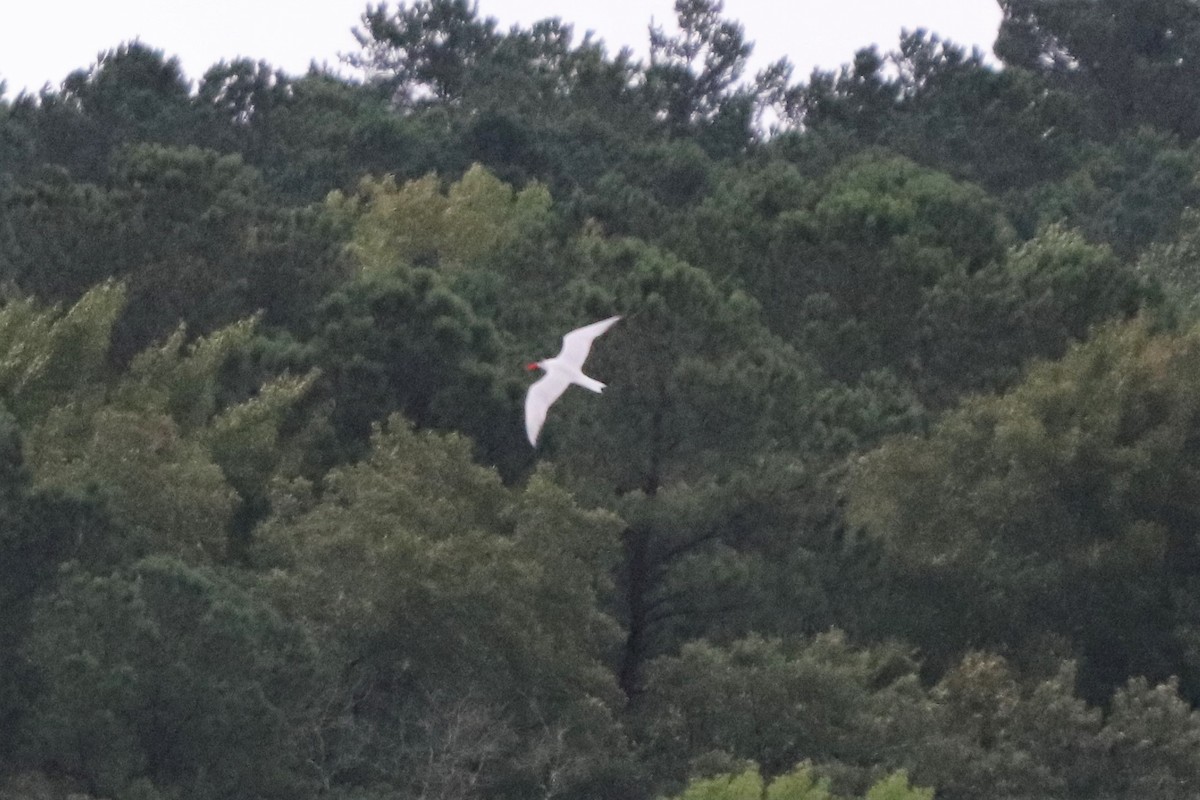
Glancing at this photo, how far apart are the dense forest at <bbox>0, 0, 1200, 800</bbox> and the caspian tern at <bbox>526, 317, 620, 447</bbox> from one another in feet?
11.1

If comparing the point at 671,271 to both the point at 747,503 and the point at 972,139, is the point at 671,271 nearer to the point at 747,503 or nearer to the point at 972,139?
the point at 747,503

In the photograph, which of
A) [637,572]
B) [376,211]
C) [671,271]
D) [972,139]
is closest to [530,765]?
[637,572]

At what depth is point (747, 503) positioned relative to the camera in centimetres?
3173

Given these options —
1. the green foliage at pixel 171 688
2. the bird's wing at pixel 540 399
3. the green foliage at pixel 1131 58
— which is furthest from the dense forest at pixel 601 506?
the green foliage at pixel 1131 58

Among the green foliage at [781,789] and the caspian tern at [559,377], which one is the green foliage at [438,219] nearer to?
the green foliage at [781,789]

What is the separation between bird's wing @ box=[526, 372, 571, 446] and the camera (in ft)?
69.7

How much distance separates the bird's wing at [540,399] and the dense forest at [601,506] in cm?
337

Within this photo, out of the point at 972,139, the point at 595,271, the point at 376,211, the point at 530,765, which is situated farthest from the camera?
the point at 972,139

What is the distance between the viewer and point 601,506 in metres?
30.9

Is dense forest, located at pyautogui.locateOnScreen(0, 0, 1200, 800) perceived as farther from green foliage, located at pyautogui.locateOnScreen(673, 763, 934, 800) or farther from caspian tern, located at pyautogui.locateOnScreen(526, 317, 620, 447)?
caspian tern, located at pyautogui.locateOnScreen(526, 317, 620, 447)

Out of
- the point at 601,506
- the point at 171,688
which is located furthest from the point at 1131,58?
the point at 171,688

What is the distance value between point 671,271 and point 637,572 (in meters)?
3.21

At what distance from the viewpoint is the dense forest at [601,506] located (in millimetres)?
26953

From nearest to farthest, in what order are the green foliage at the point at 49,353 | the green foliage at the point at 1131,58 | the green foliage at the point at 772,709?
the green foliage at the point at 772,709 < the green foliage at the point at 49,353 < the green foliage at the point at 1131,58
